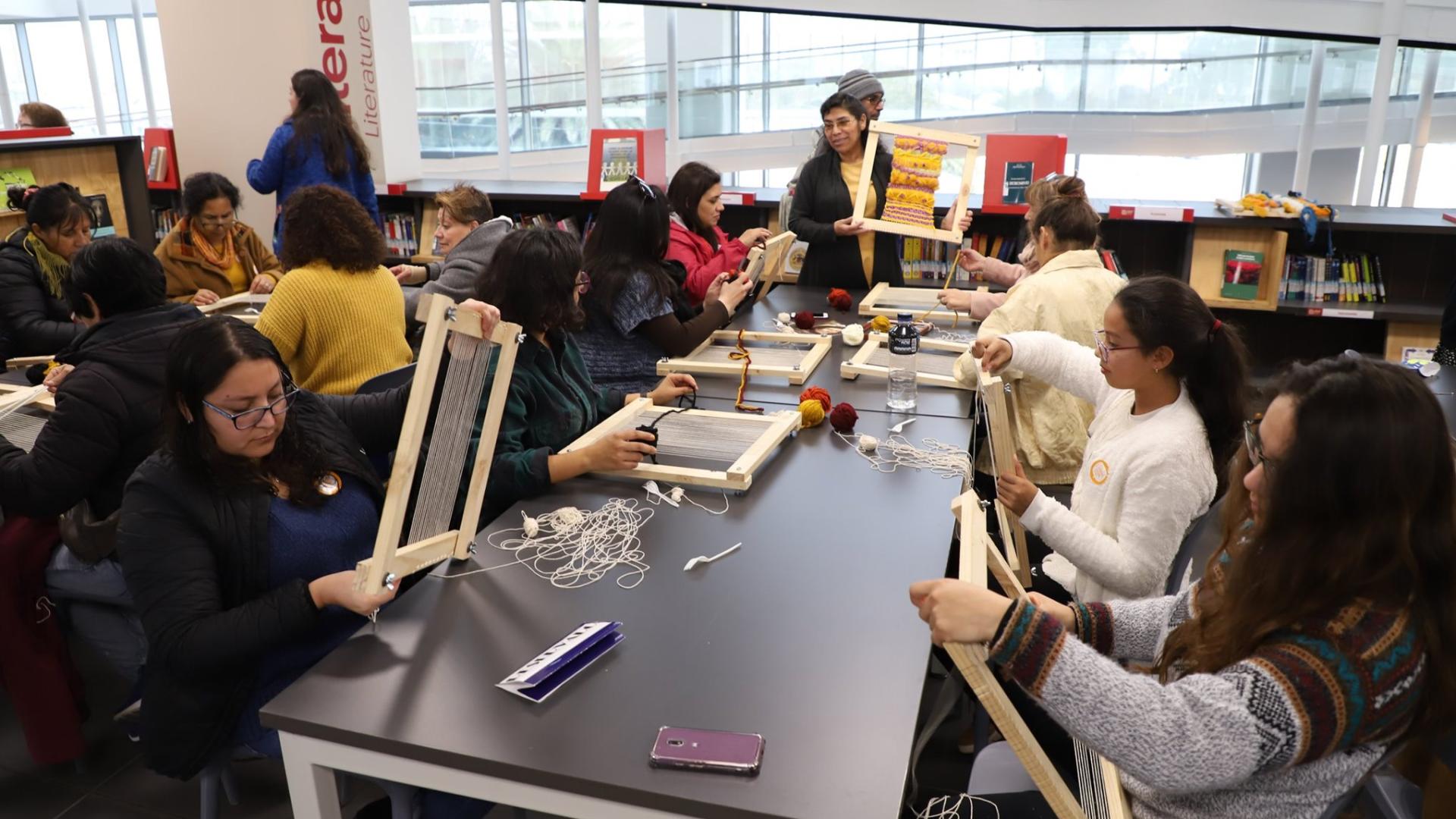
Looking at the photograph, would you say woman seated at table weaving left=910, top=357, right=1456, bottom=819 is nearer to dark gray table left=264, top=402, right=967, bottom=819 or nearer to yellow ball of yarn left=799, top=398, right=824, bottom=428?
dark gray table left=264, top=402, right=967, bottom=819

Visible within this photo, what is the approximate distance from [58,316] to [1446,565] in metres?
4.30

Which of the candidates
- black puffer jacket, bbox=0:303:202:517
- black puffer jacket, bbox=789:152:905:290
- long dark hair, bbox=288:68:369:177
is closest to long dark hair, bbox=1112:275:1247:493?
black puffer jacket, bbox=0:303:202:517

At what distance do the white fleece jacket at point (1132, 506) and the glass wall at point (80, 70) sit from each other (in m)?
11.0

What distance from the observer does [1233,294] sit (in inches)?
204

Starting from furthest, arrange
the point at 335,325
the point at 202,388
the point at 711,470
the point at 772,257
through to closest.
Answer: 1. the point at 772,257
2. the point at 335,325
3. the point at 711,470
4. the point at 202,388

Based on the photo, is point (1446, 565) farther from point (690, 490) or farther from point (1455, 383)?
point (1455, 383)

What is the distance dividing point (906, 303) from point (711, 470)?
218cm

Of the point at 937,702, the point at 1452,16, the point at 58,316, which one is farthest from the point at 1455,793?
the point at 1452,16

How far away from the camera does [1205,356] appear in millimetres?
2131

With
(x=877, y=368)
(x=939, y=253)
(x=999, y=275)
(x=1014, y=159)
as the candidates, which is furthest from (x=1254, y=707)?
(x=939, y=253)

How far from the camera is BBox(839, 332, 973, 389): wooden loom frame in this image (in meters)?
3.20

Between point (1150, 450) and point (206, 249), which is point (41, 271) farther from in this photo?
point (1150, 450)

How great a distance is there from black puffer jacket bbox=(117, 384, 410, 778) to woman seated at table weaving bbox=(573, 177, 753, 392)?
153 centimetres

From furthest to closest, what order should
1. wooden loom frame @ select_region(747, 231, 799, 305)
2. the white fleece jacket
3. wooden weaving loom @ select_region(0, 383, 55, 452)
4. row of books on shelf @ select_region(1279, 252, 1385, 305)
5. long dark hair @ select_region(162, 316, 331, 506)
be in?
row of books on shelf @ select_region(1279, 252, 1385, 305), wooden loom frame @ select_region(747, 231, 799, 305), wooden weaving loom @ select_region(0, 383, 55, 452), the white fleece jacket, long dark hair @ select_region(162, 316, 331, 506)
